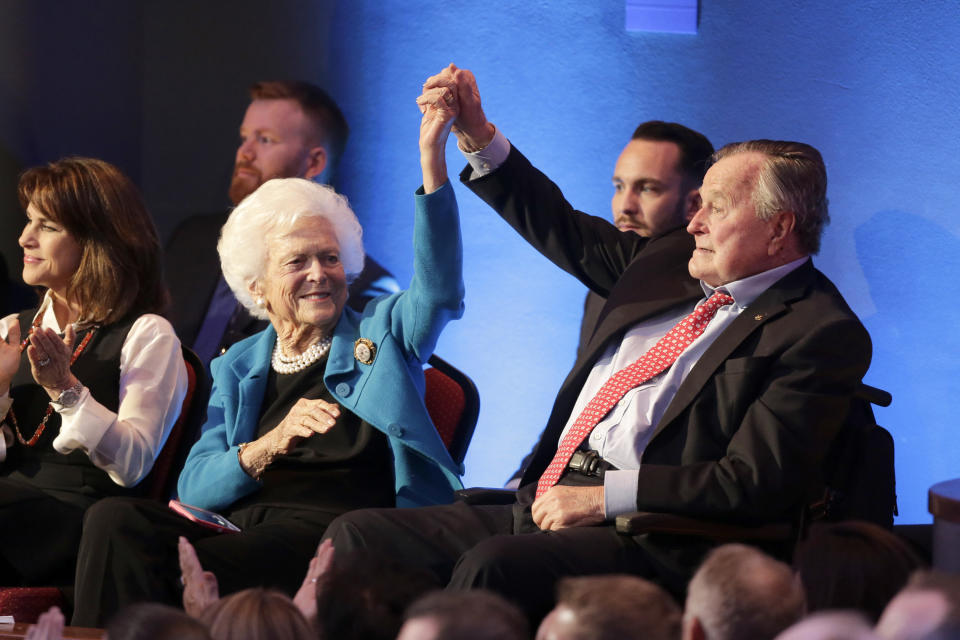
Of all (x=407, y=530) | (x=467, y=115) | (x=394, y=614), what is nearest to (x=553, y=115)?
(x=467, y=115)

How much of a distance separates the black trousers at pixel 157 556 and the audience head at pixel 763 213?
3.78ft

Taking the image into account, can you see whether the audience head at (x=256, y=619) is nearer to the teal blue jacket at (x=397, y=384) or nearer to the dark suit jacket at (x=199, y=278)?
the teal blue jacket at (x=397, y=384)

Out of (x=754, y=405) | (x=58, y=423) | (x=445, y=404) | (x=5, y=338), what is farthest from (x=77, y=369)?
(x=754, y=405)

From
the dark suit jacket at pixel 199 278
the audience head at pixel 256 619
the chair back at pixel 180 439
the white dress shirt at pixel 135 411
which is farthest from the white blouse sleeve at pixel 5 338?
the audience head at pixel 256 619

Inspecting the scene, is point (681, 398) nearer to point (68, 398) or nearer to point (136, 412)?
point (136, 412)

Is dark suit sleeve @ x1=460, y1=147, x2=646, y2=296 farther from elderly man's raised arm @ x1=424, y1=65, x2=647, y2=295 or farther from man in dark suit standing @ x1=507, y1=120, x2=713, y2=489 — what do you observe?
man in dark suit standing @ x1=507, y1=120, x2=713, y2=489

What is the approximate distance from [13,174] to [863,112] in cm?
309

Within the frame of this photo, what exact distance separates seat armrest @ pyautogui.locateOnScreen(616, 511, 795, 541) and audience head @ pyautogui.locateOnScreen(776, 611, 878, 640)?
1.08 meters

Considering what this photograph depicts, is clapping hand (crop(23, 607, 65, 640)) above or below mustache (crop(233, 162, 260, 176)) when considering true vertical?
below

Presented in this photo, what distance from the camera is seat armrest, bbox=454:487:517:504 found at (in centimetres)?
292

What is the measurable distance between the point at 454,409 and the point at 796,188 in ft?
3.37

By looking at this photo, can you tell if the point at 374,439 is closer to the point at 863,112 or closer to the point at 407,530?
the point at 407,530

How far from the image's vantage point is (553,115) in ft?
15.1

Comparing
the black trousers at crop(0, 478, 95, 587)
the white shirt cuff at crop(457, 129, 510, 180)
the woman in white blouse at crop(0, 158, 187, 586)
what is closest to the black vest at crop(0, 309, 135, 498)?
the woman in white blouse at crop(0, 158, 187, 586)
